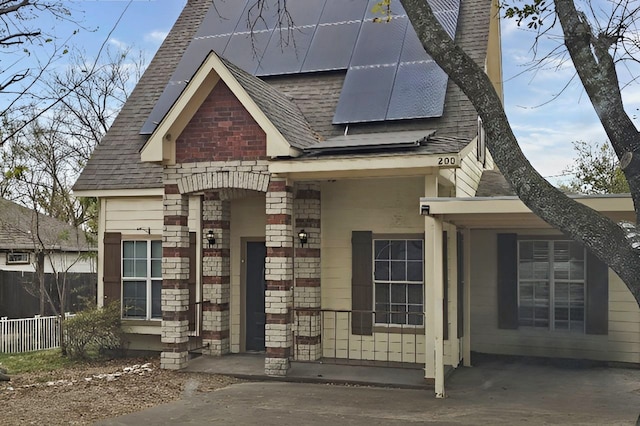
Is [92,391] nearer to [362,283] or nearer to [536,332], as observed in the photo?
[362,283]

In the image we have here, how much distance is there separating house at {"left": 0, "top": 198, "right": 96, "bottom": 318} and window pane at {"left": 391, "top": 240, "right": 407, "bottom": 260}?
8586 mm

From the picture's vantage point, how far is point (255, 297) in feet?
42.5

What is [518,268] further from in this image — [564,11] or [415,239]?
[564,11]

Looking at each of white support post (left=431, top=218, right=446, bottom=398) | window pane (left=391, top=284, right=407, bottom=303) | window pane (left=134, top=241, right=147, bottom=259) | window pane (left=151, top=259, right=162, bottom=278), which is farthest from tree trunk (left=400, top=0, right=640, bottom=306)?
window pane (left=134, top=241, right=147, bottom=259)

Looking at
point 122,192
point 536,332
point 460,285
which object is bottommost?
point 536,332

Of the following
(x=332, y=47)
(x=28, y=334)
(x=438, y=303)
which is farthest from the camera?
(x=28, y=334)

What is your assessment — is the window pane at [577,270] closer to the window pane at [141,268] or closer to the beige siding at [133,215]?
the beige siding at [133,215]

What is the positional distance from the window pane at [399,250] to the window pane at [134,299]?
5203mm

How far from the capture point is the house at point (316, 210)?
10641 mm

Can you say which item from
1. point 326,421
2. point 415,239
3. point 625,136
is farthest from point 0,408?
point 625,136

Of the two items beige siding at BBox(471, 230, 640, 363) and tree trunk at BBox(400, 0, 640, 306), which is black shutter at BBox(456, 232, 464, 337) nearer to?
beige siding at BBox(471, 230, 640, 363)

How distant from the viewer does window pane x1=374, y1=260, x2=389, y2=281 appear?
38.6ft

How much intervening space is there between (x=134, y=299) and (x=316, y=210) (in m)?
4.41

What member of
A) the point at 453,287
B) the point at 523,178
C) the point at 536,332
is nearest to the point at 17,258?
the point at 453,287
